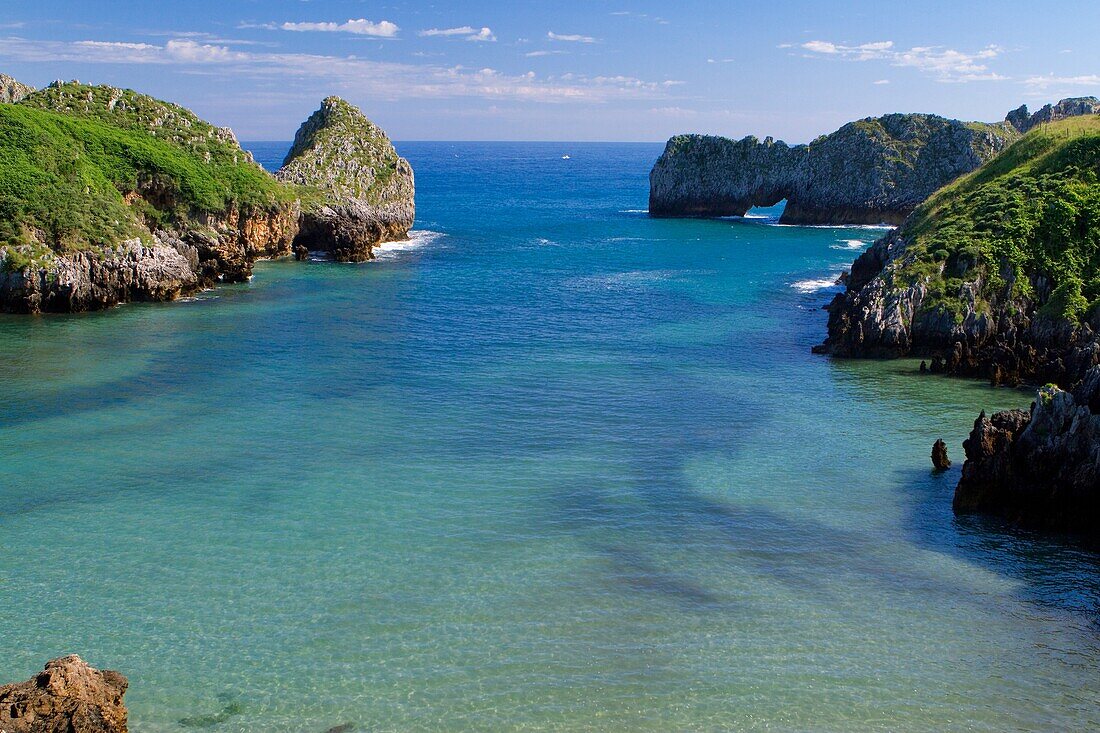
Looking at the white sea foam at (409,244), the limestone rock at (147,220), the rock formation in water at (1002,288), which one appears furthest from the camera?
the white sea foam at (409,244)

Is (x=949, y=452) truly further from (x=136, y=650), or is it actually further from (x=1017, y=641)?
(x=136, y=650)

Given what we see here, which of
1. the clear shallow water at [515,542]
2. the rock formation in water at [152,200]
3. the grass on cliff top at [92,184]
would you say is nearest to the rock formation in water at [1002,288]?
the clear shallow water at [515,542]

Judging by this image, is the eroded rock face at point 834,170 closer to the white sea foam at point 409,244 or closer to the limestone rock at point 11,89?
the white sea foam at point 409,244

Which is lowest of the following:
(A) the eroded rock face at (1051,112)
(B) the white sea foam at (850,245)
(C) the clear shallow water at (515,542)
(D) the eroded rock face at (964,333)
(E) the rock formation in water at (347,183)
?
(C) the clear shallow water at (515,542)

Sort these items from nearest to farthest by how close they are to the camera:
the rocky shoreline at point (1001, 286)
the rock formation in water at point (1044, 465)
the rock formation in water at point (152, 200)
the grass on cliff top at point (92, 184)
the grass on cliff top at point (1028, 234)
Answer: the rock formation in water at point (1044, 465) < the rocky shoreline at point (1001, 286) < the grass on cliff top at point (1028, 234) < the rock formation in water at point (152, 200) < the grass on cliff top at point (92, 184)

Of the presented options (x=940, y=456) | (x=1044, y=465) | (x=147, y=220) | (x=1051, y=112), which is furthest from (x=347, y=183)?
(x=1051, y=112)

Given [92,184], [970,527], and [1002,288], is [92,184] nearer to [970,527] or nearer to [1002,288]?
[1002,288]

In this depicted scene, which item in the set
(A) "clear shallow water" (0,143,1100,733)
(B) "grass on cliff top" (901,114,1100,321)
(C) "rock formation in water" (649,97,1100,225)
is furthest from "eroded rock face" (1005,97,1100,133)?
(A) "clear shallow water" (0,143,1100,733)
